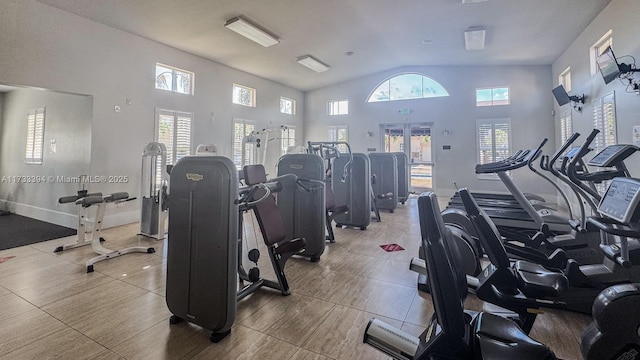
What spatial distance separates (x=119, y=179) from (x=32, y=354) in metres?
4.14

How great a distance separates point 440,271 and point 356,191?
3.87 m

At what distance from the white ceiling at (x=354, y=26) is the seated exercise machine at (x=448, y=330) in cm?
482

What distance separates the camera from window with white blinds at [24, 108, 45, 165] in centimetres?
595

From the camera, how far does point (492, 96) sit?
845 centimetres

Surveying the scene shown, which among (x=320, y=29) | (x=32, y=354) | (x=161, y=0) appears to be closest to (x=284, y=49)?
(x=320, y=29)

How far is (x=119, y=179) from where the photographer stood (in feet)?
17.6

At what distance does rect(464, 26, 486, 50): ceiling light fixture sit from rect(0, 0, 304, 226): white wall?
5.85 metres

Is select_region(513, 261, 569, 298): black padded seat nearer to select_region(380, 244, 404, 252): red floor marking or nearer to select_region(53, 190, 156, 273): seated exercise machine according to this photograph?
select_region(380, 244, 404, 252): red floor marking

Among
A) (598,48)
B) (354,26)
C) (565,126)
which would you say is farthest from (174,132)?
(565,126)

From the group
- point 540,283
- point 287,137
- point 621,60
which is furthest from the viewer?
point 287,137

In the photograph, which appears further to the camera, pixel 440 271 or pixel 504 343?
pixel 504 343

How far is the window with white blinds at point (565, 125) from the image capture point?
6.54m

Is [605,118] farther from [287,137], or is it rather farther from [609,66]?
[287,137]

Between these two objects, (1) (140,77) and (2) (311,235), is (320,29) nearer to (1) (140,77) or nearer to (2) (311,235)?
(1) (140,77)
